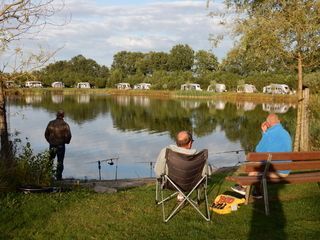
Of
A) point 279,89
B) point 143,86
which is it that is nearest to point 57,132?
point 279,89

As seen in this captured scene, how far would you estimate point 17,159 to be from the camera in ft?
26.8

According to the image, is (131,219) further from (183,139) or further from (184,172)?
(183,139)

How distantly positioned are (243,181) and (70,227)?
2.41 meters

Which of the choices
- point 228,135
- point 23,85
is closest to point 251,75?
point 228,135

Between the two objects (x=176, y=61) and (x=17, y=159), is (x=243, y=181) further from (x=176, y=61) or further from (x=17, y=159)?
(x=176, y=61)

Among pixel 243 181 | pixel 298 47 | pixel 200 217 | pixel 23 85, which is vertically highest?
pixel 298 47

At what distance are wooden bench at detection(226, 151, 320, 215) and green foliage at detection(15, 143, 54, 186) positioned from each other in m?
3.46

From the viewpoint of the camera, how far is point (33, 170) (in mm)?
7887

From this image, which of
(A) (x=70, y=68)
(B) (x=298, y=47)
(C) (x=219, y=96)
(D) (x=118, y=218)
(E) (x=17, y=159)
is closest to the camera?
(D) (x=118, y=218)

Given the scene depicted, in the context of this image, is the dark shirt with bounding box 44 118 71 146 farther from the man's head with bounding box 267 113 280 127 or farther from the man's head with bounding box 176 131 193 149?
the man's head with bounding box 267 113 280 127

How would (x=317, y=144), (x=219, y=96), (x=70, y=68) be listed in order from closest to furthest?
1. (x=317, y=144)
2. (x=219, y=96)
3. (x=70, y=68)

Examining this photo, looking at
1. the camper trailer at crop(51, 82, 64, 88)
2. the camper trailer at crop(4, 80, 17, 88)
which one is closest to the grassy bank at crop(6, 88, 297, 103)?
the camper trailer at crop(51, 82, 64, 88)

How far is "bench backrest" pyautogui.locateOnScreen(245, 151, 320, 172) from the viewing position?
20.2 feet

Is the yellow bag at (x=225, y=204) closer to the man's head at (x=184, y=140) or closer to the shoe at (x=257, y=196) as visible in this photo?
the shoe at (x=257, y=196)
